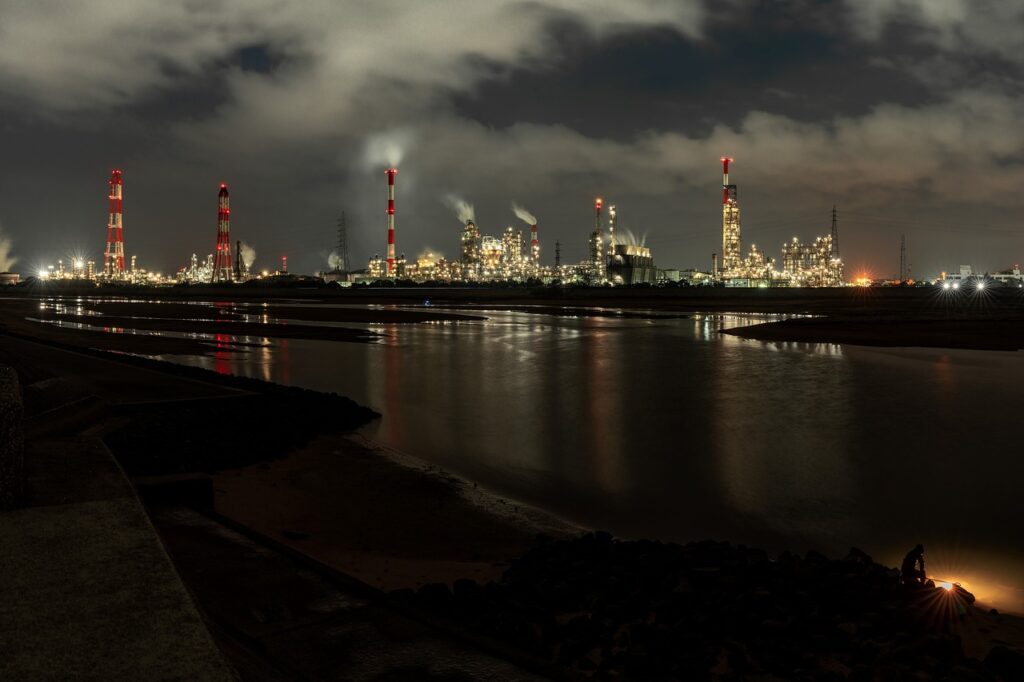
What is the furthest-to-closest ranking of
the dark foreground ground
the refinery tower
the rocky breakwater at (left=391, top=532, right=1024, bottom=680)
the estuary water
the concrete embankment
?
1. the refinery tower
2. the estuary water
3. the rocky breakwater at (left=391, top=532, right=1024, bottom=680)
4. the dark foreground ground
5. the concrete embankment

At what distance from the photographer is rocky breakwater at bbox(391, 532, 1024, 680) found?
168 inches

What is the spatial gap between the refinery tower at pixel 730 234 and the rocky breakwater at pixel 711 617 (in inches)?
7679

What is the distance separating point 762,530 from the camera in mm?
7902

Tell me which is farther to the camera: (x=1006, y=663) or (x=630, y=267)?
(x=630, y=267)

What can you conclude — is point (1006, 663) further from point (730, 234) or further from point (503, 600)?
point (730, 234)

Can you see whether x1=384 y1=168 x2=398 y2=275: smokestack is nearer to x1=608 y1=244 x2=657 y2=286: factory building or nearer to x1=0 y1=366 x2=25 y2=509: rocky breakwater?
x1=608 y1=244 x2=657 y2=286: factory building

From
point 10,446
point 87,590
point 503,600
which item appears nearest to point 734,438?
point 503,600

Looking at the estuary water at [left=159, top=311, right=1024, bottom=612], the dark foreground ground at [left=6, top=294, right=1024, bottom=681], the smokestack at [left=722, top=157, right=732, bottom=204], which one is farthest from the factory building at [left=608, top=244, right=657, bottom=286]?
the dark foreground ground at [left=6, top=294, right=1024, bottom=681]

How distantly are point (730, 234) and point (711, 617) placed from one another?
197469 millimetres

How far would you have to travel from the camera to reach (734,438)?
12688 millimetres

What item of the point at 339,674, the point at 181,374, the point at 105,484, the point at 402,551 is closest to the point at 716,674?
the point at 339,674

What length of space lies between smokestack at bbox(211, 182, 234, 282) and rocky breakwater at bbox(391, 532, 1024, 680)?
528ft

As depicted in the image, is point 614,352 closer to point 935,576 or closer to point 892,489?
point 892,489

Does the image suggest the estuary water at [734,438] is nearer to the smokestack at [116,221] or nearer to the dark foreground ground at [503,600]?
the dark foreground ground at [503,600]
